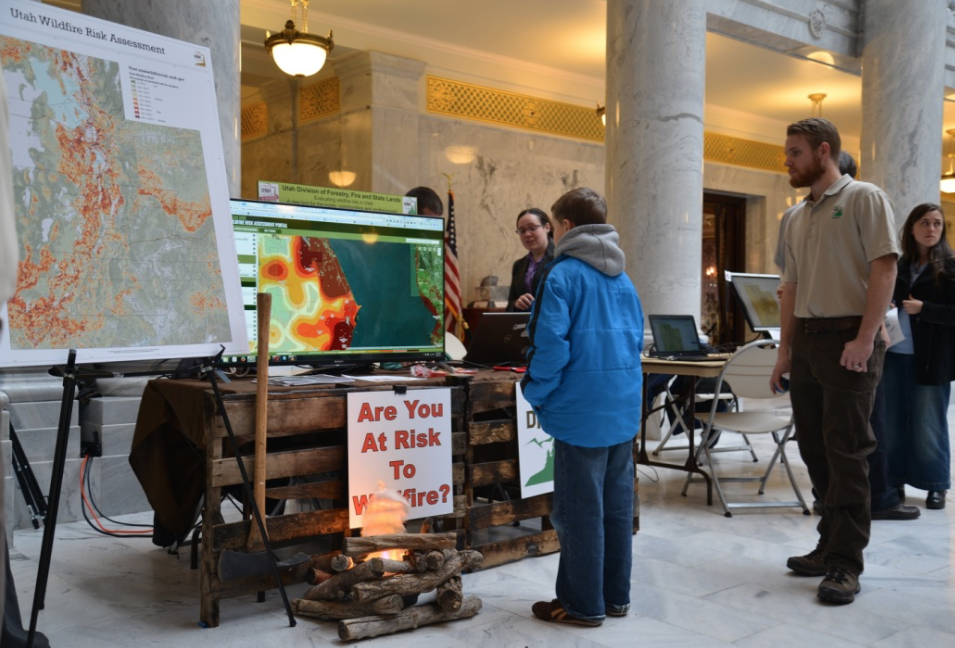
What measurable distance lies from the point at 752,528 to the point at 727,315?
11098 millimetres

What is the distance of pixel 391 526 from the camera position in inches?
130

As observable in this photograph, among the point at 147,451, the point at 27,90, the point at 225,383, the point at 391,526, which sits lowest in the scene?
the point at 391,526

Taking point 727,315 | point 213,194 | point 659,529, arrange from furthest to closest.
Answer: point 727,315
point 659,529
point 213,194

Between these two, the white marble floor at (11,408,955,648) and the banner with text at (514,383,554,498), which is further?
the banner with text at (514,383,554,498)

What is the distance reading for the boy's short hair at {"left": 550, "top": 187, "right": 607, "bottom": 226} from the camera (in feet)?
10.4

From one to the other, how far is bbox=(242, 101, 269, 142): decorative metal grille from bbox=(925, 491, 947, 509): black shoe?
9.48 m

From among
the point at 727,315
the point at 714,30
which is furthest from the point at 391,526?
the point at 727,315

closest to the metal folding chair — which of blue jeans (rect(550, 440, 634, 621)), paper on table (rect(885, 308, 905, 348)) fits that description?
paper on table (rect(885, 308, 905, 348))

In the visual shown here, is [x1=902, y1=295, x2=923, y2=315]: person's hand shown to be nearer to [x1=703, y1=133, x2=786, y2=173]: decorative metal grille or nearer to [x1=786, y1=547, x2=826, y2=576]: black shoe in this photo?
[x1=786, y1=547, x2=826, y2=576]: black shoe

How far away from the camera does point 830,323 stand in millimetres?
3451

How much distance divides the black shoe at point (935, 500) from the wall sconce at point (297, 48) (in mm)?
6055

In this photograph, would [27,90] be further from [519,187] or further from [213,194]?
[519,187]

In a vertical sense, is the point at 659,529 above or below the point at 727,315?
below

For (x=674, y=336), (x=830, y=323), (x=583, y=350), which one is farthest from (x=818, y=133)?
(x=674, y=336)
